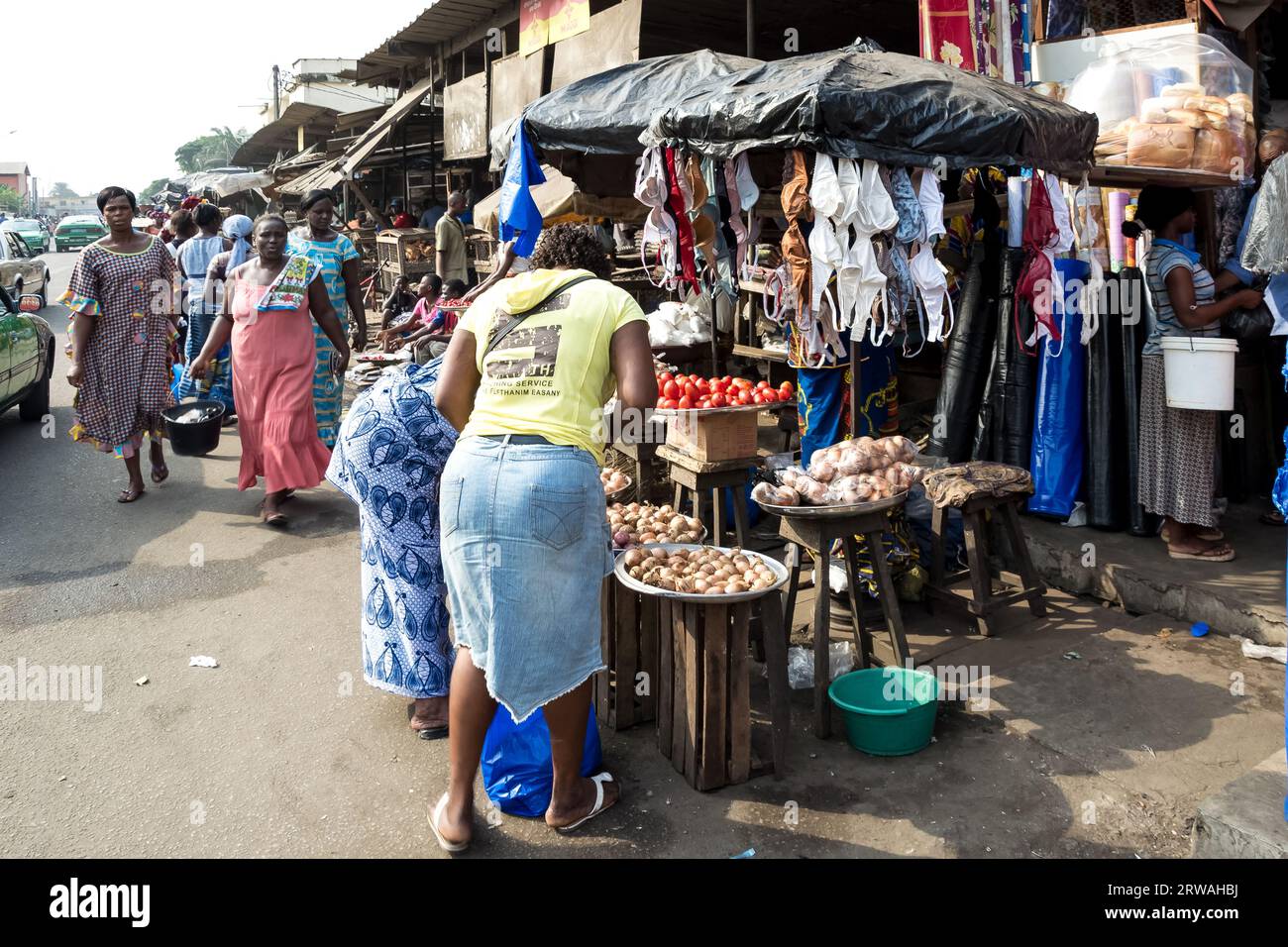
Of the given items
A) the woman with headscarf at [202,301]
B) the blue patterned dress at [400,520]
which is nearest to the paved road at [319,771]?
the blue patterned dress at [400,520]

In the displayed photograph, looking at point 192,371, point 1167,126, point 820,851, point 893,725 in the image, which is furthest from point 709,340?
point 820,851

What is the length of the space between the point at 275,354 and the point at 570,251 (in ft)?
13.2

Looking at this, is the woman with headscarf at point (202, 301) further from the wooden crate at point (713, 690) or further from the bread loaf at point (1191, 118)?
the bread loaf at point (1191, 118)

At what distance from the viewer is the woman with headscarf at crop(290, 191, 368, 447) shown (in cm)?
723

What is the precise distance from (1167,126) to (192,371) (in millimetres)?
6264

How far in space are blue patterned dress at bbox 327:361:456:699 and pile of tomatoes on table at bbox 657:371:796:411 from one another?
1.74 meters

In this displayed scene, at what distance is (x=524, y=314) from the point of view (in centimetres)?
316

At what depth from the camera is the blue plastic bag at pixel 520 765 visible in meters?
3.51

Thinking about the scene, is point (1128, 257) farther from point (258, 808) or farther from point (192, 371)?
point (192, 371)

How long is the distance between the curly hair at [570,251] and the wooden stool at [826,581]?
1.54 meters

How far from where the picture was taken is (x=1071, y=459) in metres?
5.84
